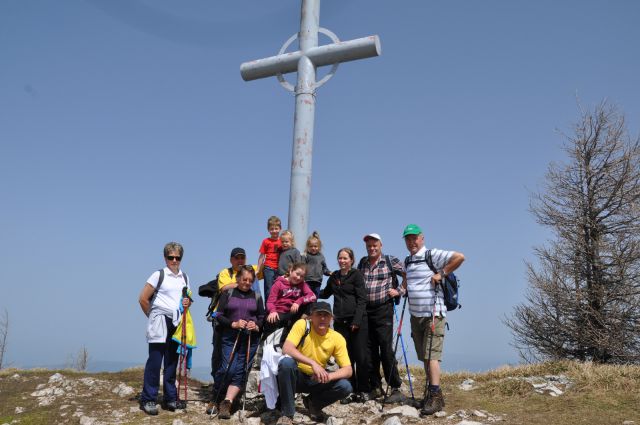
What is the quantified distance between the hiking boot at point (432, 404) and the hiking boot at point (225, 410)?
245 centimetres

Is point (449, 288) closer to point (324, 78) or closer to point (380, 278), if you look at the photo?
point (380, 278)

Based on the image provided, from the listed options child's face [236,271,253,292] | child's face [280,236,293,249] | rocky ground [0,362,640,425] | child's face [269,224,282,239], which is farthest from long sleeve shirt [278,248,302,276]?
rocky ground [0,362,640,425]

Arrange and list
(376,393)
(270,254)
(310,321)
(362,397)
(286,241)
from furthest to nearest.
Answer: (270,254), (286,241), (376,393), (362,397), (310,321)

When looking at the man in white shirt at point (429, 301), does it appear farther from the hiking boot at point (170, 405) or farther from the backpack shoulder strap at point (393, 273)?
the hiking boot at point (170, 405)

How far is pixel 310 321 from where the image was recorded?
626 cm

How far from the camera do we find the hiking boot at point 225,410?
6430 mm

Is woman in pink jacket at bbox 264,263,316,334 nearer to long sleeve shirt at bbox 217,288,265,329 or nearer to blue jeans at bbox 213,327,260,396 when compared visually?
long sleeve shirt at bbox 217,288,265,329

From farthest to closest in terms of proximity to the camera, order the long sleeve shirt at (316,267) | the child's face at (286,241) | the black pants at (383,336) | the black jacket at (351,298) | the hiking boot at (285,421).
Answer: the child's face at (286,241)
the long sleeve shirt at (316,267)
the black pants at (383,336)
the black jacket at (351,298)
the hiking boot at (285,421)

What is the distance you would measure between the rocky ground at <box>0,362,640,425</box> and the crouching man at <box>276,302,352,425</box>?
1.25 feet

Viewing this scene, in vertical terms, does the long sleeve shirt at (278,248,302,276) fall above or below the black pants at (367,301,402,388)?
above

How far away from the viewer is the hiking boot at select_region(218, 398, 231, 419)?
21.1ft

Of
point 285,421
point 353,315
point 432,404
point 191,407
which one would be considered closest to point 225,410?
point 191,407

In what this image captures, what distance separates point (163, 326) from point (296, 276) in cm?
187

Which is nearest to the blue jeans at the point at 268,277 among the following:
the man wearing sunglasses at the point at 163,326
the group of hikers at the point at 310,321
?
the group of hikers at the point at 310,321
